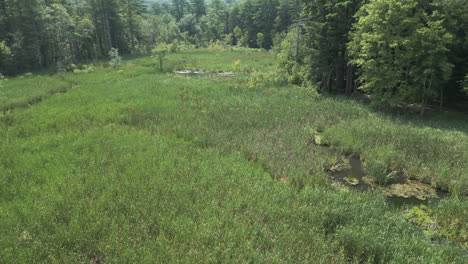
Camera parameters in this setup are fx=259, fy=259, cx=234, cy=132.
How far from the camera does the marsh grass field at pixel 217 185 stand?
6.19 m

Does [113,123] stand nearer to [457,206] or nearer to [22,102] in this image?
[22,102]

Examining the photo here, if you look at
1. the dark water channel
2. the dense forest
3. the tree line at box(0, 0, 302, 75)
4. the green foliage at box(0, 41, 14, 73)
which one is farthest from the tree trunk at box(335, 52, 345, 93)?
the green foliage at box(0, 41, 14, 73)

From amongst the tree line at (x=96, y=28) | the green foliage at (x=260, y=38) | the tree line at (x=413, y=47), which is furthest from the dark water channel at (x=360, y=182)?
the green foliage at (x=260, y=38)

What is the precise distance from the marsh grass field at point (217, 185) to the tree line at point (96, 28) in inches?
983

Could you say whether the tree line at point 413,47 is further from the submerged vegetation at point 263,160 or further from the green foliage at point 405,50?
the submerged vegetation at point 263,160

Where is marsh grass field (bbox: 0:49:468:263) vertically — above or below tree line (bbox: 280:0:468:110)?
below

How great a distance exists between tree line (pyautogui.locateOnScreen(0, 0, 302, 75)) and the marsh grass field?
2497cm

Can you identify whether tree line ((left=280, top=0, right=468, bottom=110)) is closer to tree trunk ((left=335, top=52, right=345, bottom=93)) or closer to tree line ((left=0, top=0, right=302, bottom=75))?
tree trunk ((left=335, top=52, right=345, bottom=93))

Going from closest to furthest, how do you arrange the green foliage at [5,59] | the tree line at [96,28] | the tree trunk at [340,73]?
the tree trunk at [340,73] < the green foliage at [5,59] < the tree line at [96,28]

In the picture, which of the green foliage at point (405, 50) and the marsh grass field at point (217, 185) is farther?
the green foliage at point (405, 50)

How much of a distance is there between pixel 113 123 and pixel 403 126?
17.5 metres

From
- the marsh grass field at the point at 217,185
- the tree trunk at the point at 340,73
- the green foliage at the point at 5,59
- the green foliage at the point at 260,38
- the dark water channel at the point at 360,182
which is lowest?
the dark water channel at the point at 360,182

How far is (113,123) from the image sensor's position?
14984 mm

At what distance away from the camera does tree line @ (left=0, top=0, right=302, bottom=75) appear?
1447 inches
